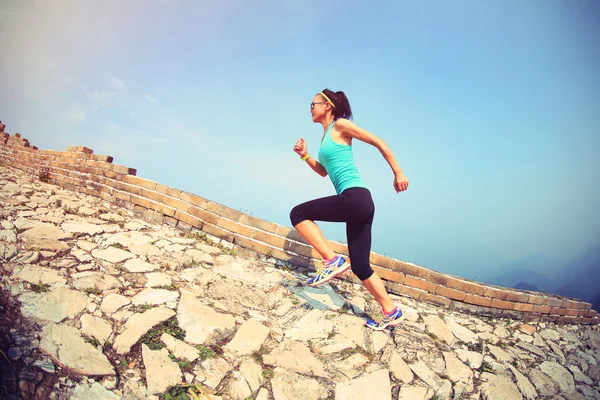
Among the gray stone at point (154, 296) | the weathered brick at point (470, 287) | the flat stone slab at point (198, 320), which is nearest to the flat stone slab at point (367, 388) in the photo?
the flat stone slab at point (198, 320)

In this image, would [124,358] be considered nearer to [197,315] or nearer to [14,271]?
[197,315]

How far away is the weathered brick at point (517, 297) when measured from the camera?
3448mm

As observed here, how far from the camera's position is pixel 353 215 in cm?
196

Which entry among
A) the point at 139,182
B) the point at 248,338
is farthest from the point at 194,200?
the point at 248,338

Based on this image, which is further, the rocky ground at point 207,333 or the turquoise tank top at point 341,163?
the turquoise tank top at point 341,163

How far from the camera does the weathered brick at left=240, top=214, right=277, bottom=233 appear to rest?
120 inches

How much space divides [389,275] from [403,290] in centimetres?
24

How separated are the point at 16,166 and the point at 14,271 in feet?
23.0

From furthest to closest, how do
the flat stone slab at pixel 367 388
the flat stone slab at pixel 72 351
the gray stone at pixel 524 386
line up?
the gray stone at pixel 524 386 < the flat stone slab at pixel 367 388 < the flat stone slab at pixel 72 351

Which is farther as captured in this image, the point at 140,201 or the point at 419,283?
the point at 140,201

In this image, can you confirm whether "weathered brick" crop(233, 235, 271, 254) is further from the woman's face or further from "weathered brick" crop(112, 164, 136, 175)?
"weathered brick" crop(112, 164, 136, 175)

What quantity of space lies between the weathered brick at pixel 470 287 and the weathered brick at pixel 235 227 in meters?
2.46

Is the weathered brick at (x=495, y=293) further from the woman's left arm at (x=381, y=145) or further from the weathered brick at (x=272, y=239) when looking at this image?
the weathered brick at (x=272, y=239)

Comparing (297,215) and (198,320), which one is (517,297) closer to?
(297,215)
